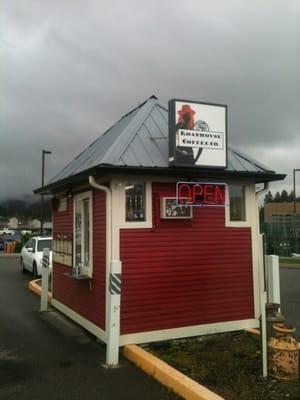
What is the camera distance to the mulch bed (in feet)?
19.4

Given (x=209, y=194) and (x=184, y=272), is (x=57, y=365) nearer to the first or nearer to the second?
(x=184, y=272)

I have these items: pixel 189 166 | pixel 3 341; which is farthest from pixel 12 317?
pixel 189 166

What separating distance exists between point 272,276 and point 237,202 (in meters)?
1.70

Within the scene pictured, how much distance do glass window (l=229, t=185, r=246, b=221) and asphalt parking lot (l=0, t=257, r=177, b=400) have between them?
11.5 ft

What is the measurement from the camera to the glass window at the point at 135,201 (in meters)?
8.37

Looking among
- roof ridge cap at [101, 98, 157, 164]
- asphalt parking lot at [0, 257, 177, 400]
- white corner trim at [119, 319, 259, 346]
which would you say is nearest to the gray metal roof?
roof ridge cap at [101, 98, 157, 164]

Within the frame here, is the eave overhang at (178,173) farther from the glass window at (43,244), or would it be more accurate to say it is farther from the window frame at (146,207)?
the glass window at (43,244)

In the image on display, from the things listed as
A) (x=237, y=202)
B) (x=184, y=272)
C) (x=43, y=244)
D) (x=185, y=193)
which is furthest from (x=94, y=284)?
(x=43, y=244)

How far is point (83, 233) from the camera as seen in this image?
982 cm

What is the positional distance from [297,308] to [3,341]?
7.32 meters

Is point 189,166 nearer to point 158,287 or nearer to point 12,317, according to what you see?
point 158,287

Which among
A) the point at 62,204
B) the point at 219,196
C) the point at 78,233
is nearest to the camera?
the point at 219,196

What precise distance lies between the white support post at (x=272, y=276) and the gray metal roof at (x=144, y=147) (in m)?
1.81

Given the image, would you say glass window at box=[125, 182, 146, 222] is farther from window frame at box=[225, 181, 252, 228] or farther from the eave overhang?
window frame at box=[225, 181, 252, 228]
